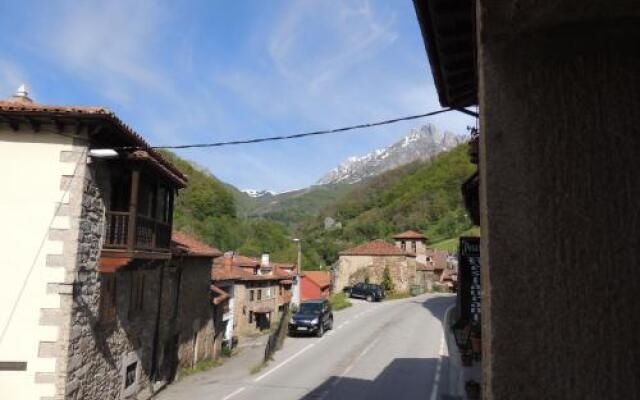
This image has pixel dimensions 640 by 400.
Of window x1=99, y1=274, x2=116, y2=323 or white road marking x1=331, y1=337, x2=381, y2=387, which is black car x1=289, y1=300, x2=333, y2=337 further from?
window x1=99, y1=274, x2=116, y2=323

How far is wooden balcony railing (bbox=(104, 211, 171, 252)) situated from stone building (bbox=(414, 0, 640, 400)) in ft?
41.6

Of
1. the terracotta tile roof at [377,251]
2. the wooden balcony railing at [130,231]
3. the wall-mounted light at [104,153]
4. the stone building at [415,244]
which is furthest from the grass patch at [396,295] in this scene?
the wall-mounted light at [104,153]

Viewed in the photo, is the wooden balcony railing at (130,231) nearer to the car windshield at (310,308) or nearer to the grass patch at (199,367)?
the grass patch at (199,367)

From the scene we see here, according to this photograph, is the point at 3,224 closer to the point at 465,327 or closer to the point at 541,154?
the point at 465,327

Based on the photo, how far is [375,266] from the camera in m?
56.8

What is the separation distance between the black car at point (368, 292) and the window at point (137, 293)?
34.9 m

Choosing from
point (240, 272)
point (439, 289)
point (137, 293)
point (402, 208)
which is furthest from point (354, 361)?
point (402, 208)

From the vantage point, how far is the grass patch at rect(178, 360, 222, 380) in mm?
20438

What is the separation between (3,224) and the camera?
11766mm

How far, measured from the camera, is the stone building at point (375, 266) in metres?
56.3

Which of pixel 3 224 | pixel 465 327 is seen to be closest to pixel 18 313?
pixel 3 224

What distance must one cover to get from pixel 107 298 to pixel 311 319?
16374mm

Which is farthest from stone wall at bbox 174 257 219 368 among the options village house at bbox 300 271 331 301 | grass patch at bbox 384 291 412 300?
grass patch at bbox 384 291 412 300

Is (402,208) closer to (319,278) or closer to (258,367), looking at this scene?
(319,278)
